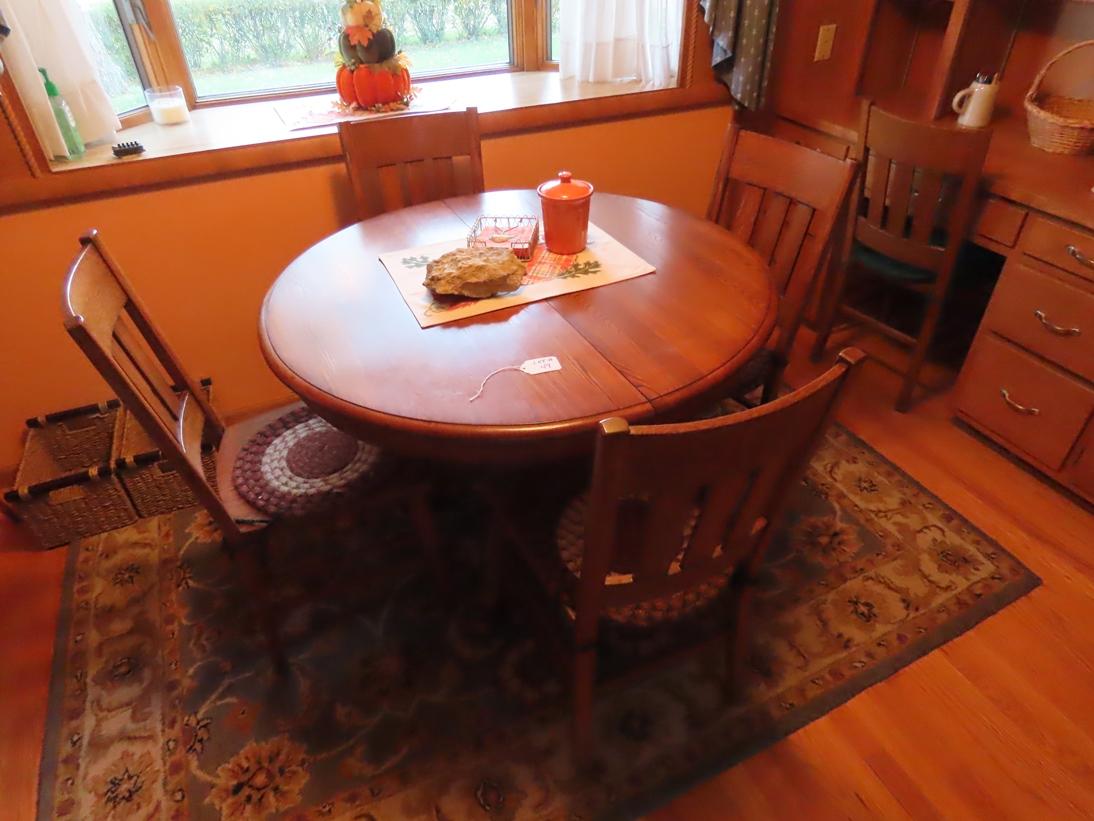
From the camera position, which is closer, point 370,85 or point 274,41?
point 370,85

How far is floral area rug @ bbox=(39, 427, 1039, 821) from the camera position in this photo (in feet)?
4.38

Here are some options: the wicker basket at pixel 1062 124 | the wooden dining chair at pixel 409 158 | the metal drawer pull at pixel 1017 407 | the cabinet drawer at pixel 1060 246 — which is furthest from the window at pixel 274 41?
the metal drawer pull at pixel 1017 407

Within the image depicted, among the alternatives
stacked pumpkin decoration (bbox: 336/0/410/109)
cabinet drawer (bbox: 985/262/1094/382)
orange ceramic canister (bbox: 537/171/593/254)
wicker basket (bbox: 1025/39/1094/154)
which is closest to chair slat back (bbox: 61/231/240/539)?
orange ceramic canister (bbox: 537/171/593/254)

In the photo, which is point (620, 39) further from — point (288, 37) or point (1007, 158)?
point (1007, 158)

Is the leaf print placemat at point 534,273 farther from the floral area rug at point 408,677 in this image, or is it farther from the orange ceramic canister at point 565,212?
the floral area rug at point 408,677

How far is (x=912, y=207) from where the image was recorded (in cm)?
204

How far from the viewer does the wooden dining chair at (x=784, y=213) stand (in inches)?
62.4

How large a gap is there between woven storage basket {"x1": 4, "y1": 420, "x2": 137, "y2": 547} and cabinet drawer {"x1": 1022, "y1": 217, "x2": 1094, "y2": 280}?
99.4 inches

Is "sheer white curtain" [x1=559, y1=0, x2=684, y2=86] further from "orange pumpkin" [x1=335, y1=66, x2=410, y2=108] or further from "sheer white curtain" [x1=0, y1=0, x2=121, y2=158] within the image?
"sheer white curtain" [x1=0, y1=0, x2=121, y2=158]

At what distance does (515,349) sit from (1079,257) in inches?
58.4

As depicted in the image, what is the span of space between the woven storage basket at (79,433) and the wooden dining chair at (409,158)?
1006 millimetres

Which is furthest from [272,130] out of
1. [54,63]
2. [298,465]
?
[298,465]

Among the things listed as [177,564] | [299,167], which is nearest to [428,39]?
[299,167]

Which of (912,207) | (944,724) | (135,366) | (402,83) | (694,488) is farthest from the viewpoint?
(402,83)
